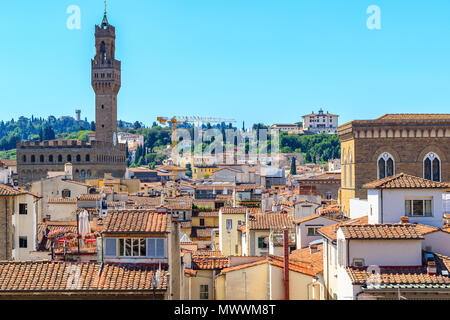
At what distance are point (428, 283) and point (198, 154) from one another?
14333 centimetres

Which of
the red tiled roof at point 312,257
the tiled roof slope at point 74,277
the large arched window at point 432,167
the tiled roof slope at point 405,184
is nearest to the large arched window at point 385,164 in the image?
the large arched window at point 432,167

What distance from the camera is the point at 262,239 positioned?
3127 cm

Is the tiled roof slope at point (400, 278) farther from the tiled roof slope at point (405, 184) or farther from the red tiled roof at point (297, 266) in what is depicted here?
the red tiled roof at point (297, 266)

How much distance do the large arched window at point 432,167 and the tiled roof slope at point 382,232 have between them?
2151cm

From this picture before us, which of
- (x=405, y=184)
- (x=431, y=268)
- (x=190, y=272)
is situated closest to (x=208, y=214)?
(x=190, y=272)

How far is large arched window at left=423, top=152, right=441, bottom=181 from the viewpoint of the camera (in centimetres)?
3788

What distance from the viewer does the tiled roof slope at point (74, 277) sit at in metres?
15.8

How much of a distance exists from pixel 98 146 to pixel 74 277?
92798 mm

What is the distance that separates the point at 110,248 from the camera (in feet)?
56.9

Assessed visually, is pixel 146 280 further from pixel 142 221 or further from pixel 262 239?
pixel 262 239

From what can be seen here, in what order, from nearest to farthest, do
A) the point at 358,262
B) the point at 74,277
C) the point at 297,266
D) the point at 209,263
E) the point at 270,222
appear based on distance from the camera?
the point at 74,277 → the point at 358,262 → the point at 297,266 → the point at 209,263 → the point at 270,222

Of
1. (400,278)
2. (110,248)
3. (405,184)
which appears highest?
(405,184)

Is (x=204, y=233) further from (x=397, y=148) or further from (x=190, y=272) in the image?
(x=190, y=272)
